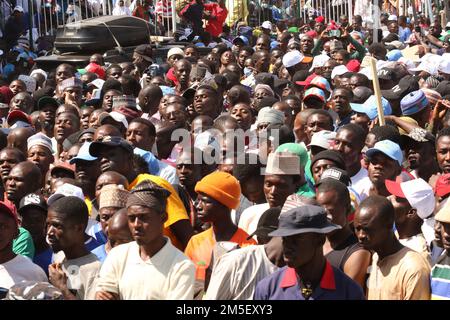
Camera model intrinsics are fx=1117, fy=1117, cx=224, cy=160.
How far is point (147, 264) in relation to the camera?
5.93 meters

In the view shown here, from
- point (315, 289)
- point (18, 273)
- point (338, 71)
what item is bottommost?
point (18, 273)

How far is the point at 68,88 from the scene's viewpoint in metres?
12.9

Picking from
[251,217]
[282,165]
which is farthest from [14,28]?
[251,217]

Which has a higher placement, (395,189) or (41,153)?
(395,189)

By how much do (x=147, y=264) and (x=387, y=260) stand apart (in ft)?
4.32

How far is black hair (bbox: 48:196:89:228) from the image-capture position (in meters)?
6.95

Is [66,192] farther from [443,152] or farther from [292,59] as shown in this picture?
[292,59]

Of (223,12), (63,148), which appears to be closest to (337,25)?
(223,12)

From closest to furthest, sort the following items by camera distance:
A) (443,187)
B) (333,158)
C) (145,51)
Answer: (443,187) → (333,158) → (145,51)

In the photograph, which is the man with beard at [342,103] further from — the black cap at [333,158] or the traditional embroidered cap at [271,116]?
the black cap at [333,158]
